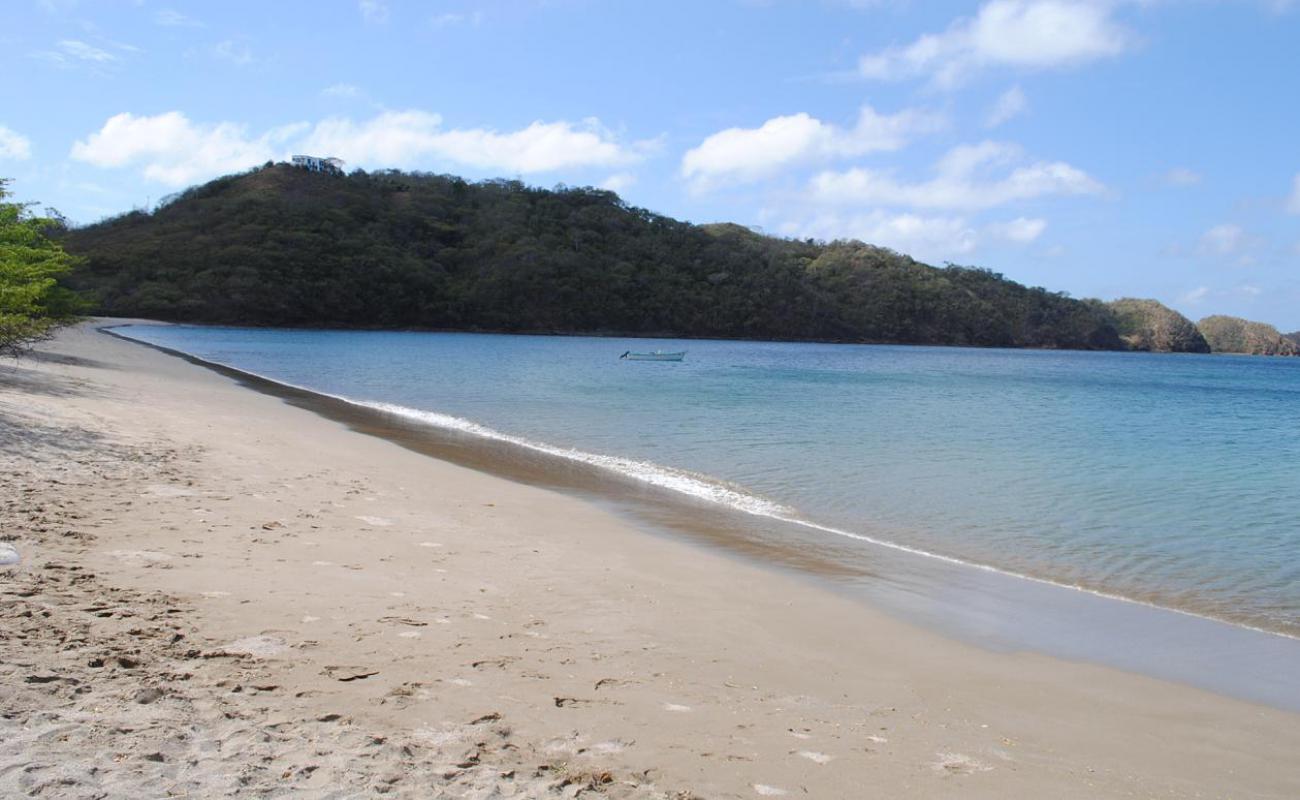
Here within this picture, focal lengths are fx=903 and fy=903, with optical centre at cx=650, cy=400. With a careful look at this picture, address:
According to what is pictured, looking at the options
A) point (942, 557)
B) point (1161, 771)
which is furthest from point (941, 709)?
point (942, 557)

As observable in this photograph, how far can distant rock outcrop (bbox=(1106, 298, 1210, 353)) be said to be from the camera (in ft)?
576

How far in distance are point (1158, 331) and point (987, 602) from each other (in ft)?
639

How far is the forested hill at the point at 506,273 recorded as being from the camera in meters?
102

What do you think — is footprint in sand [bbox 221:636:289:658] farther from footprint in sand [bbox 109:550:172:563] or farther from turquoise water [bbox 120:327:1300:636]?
turquoise water [bbox 120:327:1300:636]

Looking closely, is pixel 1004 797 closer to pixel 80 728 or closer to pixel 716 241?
pixel 80 728

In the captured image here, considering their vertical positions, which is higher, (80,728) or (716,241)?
(716,241)

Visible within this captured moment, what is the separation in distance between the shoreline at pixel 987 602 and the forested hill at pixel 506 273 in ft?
297

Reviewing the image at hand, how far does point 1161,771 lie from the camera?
3.98 m

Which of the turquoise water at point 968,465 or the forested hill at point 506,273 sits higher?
the forested hill at point 506,273

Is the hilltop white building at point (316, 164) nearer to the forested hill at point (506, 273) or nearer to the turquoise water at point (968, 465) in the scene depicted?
the forested hill at point (506, 273)

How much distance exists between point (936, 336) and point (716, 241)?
3954 centimetres

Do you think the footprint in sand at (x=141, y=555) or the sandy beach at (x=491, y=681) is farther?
the footprint in sand at (x=141, y=555)

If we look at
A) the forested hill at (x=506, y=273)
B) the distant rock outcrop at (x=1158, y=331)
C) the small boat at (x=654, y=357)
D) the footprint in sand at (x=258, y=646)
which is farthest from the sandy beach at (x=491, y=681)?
the distant rock outcrop at (x=1158, y=331)

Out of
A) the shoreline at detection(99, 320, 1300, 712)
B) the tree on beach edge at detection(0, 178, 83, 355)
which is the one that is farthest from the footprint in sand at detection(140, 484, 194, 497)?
the tree on beach edge at detection(0, 178, 83, 355)
